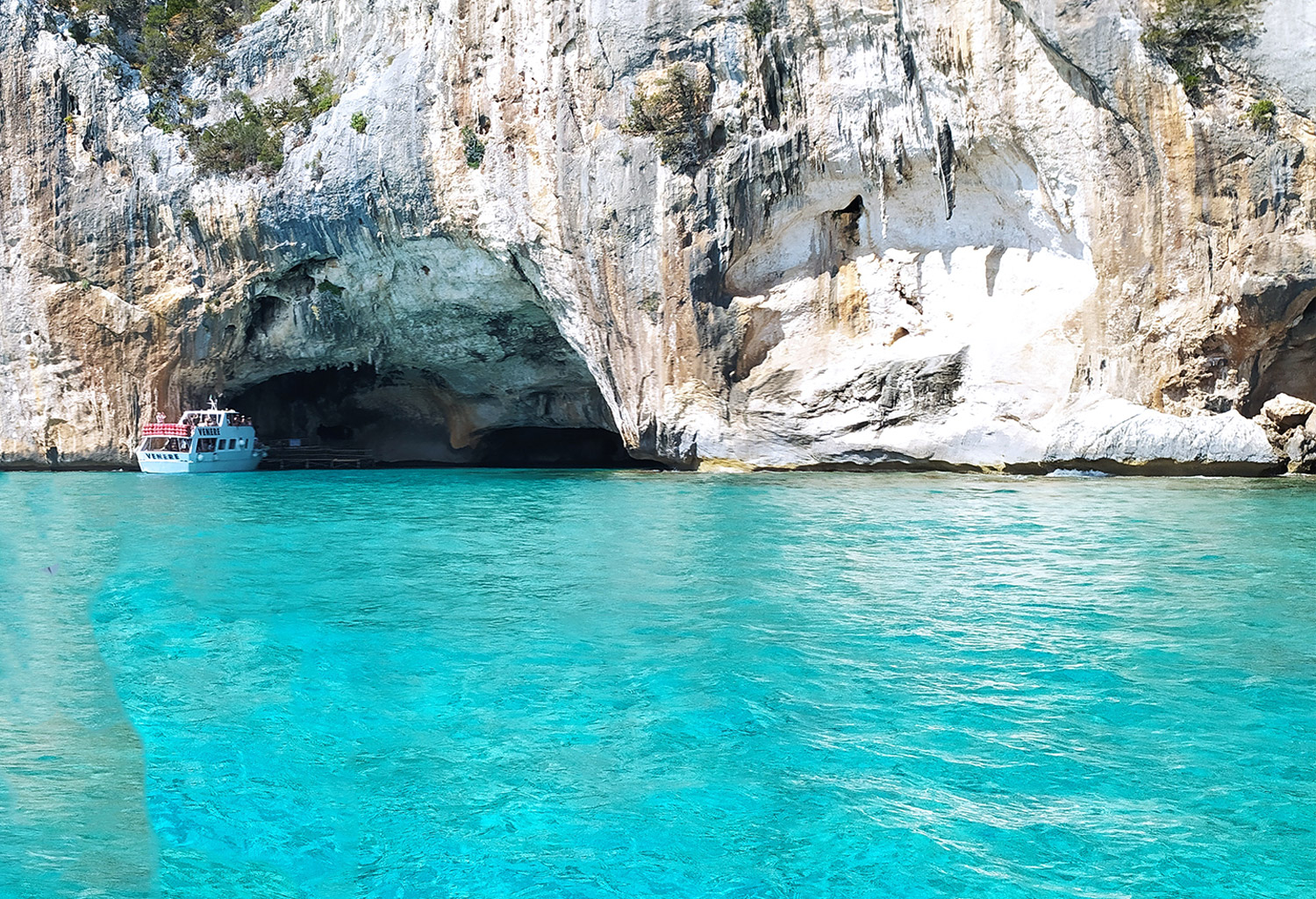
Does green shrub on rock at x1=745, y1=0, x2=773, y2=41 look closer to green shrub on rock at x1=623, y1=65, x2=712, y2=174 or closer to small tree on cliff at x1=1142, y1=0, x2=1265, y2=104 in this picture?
green shrub on rock at x1=623, y1=65, x2=712, y2=174

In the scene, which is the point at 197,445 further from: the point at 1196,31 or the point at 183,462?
the point at 1196,31

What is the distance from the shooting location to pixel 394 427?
38375 mm

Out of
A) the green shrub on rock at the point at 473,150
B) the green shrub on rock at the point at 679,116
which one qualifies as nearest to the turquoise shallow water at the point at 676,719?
the green shrub on rock at the point at 679,116

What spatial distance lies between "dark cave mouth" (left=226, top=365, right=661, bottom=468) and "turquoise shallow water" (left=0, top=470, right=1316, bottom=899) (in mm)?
22995

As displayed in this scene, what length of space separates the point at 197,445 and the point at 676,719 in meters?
28.0

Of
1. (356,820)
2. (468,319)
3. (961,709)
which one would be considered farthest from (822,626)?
(468,319)

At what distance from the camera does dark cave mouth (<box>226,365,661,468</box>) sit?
119 feet

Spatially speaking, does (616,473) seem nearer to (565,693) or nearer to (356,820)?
(565,693)

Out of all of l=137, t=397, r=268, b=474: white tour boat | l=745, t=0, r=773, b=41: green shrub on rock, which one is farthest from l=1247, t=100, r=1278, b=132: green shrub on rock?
l=137, t=397, r=268, b=474: white tour boat

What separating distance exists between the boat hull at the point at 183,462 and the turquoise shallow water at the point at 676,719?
18624 mm

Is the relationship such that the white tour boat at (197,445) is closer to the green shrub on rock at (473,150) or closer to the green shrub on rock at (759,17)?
the green shrub on rock at (473,150)

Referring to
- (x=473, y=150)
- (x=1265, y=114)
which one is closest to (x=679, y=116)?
(x=473, y=150)

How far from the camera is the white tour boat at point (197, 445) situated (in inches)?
1221

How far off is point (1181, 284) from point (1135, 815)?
1636 cm
